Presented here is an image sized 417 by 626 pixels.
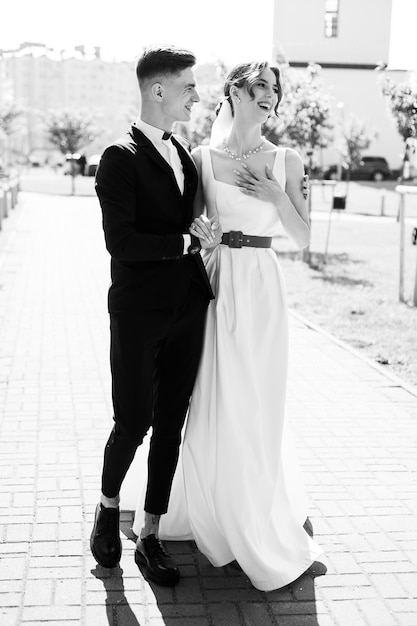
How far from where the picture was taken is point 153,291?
3.31 m

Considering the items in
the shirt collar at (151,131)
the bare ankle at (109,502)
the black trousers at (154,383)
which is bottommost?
the bare ankle at (109,502)

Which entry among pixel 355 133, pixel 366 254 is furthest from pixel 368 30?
pixel 366 254

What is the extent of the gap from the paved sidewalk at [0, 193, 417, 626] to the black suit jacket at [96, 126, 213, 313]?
1.21 m

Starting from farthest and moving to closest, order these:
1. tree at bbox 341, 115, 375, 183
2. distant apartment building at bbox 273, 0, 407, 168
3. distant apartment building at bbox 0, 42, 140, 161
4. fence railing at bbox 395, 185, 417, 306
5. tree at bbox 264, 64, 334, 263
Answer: distant apartment building at bbox 0, 42, 140, 161, distant apartment building at bbox 273, 0, 407, 168, tree at bbox 341, 115, 375, 183, tree at bbox 264, 64, 334, 263, fence railing at bbox 395, 185, 417, 306

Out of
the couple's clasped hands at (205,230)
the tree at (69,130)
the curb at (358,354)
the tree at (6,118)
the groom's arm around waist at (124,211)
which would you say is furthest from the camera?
the tree at (69,130)

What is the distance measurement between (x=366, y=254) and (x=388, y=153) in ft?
155

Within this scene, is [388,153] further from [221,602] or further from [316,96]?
[221,602]

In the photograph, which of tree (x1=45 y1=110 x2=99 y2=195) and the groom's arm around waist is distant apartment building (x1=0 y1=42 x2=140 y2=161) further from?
the groom's arm around waist

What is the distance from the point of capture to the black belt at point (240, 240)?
11.6 ft

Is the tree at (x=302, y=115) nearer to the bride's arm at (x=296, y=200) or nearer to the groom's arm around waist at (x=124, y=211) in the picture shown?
the bride's arm at (x=296, y=200)

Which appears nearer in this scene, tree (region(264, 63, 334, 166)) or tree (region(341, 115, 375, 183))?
tree (region(264, 63, 334, 166))

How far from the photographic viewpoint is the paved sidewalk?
330cm

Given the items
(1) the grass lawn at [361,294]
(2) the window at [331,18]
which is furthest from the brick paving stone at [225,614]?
(2) the window at [331,18]

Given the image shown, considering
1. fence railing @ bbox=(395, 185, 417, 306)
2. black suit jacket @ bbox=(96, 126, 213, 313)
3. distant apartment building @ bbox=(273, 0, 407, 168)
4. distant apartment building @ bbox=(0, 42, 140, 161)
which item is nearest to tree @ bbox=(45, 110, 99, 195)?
distant apartment building @ bbox=(273, 0, 407, 168)
